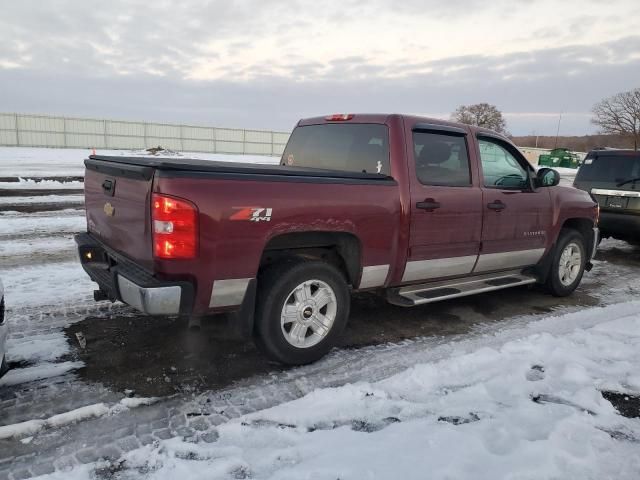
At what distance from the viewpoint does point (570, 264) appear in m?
6.06

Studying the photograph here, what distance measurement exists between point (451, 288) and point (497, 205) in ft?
3.11

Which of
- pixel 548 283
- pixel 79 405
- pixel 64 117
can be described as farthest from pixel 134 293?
pixel 64 117

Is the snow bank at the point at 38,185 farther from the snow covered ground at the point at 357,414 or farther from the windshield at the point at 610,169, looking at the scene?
the windshield at the point at 610,169

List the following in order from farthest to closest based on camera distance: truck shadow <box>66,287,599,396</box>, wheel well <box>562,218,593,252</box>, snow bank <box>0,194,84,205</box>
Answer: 1. snow bank <box>0,194,84,205</box>
2. wheel well <box>562,218,593,252</box>
3. truck shadow <box>66,287,599,396</box>

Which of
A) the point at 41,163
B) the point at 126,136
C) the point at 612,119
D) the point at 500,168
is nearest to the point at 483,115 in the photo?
the point at 612,119

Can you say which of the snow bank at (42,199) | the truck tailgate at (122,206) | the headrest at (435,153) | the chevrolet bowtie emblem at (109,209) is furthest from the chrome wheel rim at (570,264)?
the snow bank at (42,199)

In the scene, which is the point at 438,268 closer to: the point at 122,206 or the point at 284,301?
the point at 284,301

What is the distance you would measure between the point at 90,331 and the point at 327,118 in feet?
9.73

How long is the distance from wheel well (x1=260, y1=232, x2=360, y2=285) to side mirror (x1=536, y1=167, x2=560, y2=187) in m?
2.65

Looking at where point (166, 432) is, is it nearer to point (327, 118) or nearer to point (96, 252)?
point (96, 252)

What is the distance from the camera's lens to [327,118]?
5051 millimetres

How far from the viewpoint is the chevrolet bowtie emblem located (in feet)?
12.3

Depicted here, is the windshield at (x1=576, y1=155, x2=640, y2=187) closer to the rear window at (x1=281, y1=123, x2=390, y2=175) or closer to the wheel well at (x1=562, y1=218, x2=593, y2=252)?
the wheel well at (x1=562, y1=218, x2=593, y2=252)

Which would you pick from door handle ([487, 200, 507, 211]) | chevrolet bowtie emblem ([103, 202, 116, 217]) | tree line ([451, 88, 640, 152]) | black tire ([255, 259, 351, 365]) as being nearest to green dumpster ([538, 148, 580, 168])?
tree line ([451, 88, 640, 152])
